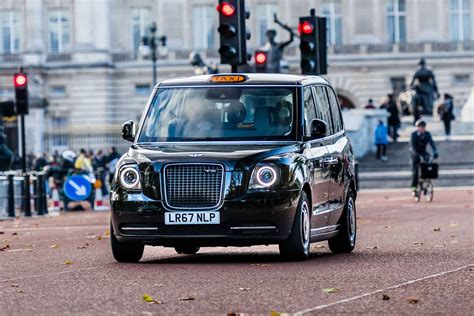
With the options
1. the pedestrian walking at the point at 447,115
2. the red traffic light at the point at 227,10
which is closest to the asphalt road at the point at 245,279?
the red traffic light at the point at 227,10

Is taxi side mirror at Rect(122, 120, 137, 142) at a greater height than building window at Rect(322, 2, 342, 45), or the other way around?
building window at Rect(322, 2, 342, 45)

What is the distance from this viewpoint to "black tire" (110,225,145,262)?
16469 millimetres

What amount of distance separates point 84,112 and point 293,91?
7427 centimetres

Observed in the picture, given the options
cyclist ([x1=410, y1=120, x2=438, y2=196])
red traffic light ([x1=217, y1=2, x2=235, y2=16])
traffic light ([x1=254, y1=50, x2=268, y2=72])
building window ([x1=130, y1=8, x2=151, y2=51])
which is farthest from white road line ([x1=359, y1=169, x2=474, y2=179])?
building window ([x1=130, y1=8, x2=151, y2=51])

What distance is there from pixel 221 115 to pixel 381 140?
4014cm

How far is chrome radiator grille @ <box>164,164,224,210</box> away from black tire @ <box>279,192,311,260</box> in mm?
741

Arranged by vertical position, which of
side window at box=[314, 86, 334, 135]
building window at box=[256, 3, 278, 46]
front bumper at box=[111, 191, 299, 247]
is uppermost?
building window at box=[256, 3, 278, 46]

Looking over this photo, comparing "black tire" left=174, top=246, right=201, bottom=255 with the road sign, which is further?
the road sign

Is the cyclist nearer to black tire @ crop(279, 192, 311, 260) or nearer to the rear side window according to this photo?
the rear side window

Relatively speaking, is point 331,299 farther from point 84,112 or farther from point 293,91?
point 84,112

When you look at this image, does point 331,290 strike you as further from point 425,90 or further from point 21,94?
point 425,90

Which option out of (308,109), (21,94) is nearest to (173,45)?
(21,94)

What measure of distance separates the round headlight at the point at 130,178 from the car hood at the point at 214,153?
0.09 m

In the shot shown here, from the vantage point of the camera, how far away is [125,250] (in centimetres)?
1656
